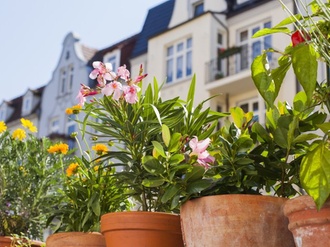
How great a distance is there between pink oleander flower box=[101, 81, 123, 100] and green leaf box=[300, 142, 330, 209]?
29.6 inches

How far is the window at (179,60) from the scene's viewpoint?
14984mm

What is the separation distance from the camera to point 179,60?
15266 millimetres

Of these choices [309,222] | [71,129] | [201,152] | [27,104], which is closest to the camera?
[309,222]

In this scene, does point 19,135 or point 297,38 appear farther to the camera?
point 19,135

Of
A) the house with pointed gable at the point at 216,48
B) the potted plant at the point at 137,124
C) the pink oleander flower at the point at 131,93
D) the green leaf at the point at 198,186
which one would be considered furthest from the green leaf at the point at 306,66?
the house with pointed gable at the point at 216,48

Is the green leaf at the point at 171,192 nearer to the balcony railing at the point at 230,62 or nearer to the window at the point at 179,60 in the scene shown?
the balcony railing at the point at 230,62

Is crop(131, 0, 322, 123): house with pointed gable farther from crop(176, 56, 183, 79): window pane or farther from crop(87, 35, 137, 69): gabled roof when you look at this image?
crop(87, 35, 137, 69): gabled roof

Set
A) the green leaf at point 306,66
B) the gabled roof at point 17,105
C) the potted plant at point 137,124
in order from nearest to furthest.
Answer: the green leaf at point 306,66, the potted plant at point 137,124, the gabled roof at point 17,105

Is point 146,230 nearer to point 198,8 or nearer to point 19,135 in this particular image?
point 19,135

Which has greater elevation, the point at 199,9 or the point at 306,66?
the point at 199,9

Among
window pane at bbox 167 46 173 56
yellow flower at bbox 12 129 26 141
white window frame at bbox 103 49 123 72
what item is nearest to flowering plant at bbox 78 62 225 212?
yellow flower at bbox 12 129 26 141

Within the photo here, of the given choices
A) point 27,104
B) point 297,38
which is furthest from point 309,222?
point 27,104

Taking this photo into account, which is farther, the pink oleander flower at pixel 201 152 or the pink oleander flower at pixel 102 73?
the pink oleander flower at pixel 102 73

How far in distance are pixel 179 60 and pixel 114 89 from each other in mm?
13284
